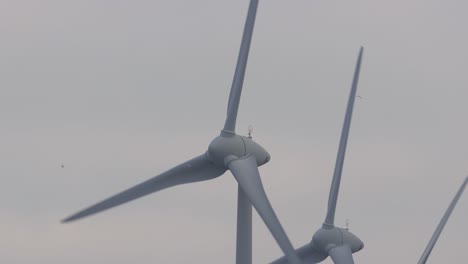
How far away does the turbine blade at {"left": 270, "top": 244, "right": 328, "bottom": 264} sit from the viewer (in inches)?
3531

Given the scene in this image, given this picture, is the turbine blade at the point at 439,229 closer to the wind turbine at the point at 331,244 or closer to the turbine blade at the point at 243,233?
the wind turbine at the point at 331,244

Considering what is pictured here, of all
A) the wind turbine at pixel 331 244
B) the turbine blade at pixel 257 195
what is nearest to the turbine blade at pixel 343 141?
the wind turbine at pixel 331 244

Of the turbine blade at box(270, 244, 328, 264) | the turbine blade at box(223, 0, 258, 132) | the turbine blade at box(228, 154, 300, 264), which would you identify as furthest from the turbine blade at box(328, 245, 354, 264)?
the turbine blade at box(223, 0, 258, 132)

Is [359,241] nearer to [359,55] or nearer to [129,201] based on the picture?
[359,55]

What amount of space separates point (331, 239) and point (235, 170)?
55.2ft

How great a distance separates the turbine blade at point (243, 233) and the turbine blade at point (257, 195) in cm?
327

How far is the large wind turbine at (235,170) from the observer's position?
7312cm

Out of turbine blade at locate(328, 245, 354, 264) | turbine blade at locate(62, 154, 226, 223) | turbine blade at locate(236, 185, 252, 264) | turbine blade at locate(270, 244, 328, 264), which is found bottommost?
turbine blade at locate(270, 244, 328, 264)

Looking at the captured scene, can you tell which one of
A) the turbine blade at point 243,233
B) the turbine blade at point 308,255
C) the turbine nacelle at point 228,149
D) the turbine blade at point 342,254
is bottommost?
the turbine blade at point 308,255

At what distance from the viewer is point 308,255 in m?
90.1

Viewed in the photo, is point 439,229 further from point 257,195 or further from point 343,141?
point 257,195

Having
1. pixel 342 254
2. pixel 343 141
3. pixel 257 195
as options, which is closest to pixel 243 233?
pixel 257 195

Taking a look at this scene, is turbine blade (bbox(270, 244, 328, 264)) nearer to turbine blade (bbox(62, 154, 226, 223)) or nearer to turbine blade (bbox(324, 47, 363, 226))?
turbine blade (bbox(324, 47, 363, 226))

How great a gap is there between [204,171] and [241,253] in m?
4.32
